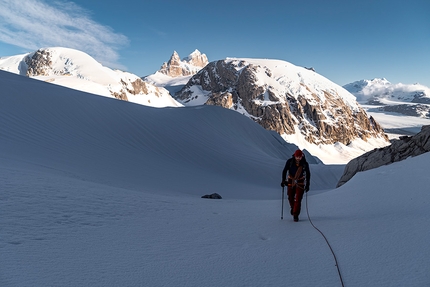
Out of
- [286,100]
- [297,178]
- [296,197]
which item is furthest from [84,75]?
[296,197]

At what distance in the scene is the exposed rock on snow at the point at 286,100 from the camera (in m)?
91.9

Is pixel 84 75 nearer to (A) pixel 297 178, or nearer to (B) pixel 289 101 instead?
(B) pixel 289 101

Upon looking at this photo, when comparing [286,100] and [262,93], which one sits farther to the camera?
[286,100]

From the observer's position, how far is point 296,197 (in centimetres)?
490

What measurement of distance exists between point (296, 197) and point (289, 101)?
95861 mm

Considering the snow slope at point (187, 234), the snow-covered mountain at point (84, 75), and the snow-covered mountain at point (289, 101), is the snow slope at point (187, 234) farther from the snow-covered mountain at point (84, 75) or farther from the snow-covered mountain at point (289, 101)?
the snow-covered mountain at point (289, 101)

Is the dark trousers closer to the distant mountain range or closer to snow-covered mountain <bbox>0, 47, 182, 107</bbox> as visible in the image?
snow-covered mountain <bbox>0, 47, 182, 107</bbox>

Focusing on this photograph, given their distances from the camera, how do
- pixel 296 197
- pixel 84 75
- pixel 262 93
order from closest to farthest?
1. pixel 296 197
2. pixel 84 75
3. pixel 262 93

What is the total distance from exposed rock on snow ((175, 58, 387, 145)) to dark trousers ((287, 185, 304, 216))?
8359cm

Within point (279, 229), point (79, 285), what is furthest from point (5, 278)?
point (279, 229)

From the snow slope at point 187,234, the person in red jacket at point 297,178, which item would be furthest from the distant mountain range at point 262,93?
the person in red jacket at point 297,178

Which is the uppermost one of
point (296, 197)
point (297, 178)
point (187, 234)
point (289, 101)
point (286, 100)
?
point (286, 100)

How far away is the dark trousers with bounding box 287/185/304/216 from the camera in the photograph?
15.6 ft

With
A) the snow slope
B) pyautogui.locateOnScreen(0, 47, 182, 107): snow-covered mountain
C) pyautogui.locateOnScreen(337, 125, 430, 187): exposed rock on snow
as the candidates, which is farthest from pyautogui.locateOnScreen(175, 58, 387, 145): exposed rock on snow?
the snow slope
